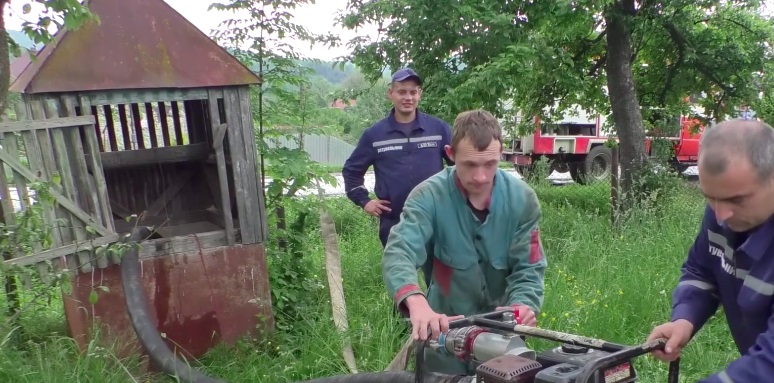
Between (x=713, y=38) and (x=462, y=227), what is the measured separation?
740cm

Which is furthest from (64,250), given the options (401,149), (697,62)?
(697,62)

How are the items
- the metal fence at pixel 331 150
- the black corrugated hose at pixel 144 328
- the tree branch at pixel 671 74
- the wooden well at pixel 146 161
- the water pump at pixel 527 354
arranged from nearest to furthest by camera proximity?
the water pump at pixel 527 354 < the black corrugated hose at pixel 144 328 < the wooden well at pixel 146 161 < the tree branch at pixel 671 74 < the metal fence at pixel 331 150

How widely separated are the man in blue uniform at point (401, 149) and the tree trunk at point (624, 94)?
4261 mm

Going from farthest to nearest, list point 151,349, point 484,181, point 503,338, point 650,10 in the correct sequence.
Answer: point 650,10 → point 151,349 → point 484,181 → point 503,338

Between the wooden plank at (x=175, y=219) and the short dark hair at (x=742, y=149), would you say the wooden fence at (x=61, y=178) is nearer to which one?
the wooden plank at (x=175, y=219)

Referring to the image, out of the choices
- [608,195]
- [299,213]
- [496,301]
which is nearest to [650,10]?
[608,195]

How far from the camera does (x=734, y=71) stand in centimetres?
827

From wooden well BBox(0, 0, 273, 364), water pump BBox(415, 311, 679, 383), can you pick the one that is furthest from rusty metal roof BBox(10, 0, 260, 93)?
water pump BBox(415, 311, 679, 383)

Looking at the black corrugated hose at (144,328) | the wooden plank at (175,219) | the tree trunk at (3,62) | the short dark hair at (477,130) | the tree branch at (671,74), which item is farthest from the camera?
the tree branch at (671,74)

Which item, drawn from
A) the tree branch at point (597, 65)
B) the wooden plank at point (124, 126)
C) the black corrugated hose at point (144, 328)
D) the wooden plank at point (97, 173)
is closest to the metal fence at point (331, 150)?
the tree branch at point (597, 65)

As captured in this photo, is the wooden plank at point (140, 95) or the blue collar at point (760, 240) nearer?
the blue collar at point (760, 240)

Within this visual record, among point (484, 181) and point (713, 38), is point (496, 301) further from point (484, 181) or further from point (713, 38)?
point (713, 38)

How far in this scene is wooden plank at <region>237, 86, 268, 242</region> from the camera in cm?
457

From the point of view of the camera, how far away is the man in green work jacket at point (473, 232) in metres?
2.39
